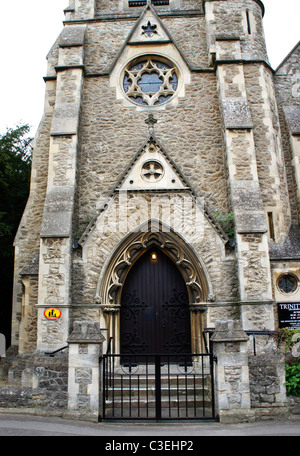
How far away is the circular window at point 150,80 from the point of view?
39.3 ft

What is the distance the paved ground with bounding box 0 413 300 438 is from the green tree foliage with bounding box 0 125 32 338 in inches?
397

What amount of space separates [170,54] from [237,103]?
10.7ft

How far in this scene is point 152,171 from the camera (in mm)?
10305

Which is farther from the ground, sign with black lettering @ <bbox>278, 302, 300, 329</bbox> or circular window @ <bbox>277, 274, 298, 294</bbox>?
circular window @ <bbox>277, 274, 298, 294</bbox>

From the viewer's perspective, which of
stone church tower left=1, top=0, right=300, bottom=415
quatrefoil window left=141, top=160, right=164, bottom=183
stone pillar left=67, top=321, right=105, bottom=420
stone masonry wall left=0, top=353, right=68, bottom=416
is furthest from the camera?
quatrefoil window left=141, top=160, right=164, bottom=183

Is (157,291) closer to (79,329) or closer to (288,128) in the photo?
(79,329)

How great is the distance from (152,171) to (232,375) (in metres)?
5.97

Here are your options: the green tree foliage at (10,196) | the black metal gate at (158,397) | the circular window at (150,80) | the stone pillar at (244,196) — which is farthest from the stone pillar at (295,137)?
the green tree foliage at (10,196)

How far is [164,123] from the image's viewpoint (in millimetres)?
11578

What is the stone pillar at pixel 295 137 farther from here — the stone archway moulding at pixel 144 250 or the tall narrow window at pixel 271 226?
the stone archway moulding at pixel 144 250

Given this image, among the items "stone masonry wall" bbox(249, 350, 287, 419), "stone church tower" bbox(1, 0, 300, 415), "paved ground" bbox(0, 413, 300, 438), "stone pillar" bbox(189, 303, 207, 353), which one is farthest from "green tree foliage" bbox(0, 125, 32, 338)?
"stone masonry wall" bbox(249, 350, 287, 419)

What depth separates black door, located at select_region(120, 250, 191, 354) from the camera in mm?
9969

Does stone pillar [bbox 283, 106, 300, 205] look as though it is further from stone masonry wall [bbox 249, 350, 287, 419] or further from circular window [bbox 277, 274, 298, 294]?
stone masonry wall [bbox 249, 350, 287, 419]

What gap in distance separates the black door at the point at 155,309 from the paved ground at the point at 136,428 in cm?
391
